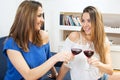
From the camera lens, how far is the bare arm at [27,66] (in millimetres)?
1544

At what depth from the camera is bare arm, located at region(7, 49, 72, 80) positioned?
5.07 ft

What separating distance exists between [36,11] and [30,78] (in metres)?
0.54

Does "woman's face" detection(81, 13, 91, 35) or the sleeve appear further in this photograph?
"woman's face" detection(81, 13, 91, 35)

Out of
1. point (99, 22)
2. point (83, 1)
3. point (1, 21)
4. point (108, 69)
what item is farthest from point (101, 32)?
point (83, 1)

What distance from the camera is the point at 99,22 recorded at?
195cm

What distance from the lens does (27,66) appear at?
5.28ft

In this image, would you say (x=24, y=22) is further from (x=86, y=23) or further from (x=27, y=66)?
(x=86, y=23)

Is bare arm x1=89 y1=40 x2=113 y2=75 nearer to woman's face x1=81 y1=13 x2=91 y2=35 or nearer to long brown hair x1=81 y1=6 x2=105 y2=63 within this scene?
long brown hair x1=81 y1=6 x2=105 y2=63

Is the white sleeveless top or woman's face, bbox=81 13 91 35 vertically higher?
woman's face, bbox=81 13 91 35

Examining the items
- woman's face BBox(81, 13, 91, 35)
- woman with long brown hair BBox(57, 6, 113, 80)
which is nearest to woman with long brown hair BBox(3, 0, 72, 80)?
woman with long brown hair BBox(57, 6, 113, 80)

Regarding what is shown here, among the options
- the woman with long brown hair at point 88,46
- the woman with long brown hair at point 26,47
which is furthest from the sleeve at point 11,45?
the woman with long brown hair at point 88,46

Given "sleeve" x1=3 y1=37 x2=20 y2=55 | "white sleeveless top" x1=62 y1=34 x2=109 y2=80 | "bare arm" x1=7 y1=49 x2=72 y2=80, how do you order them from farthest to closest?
"white sleeveless top" x1=62 y1=34 x2=109 y2=80 → "sleeve" x1=3 y1=37 x2=20 y2=55 → "bare arm" x1=7 y1=49 x2=72 y2=80

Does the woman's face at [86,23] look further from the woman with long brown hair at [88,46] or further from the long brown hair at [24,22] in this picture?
the long brown hair at [24,22]

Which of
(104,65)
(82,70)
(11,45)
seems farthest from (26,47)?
(104,65)
